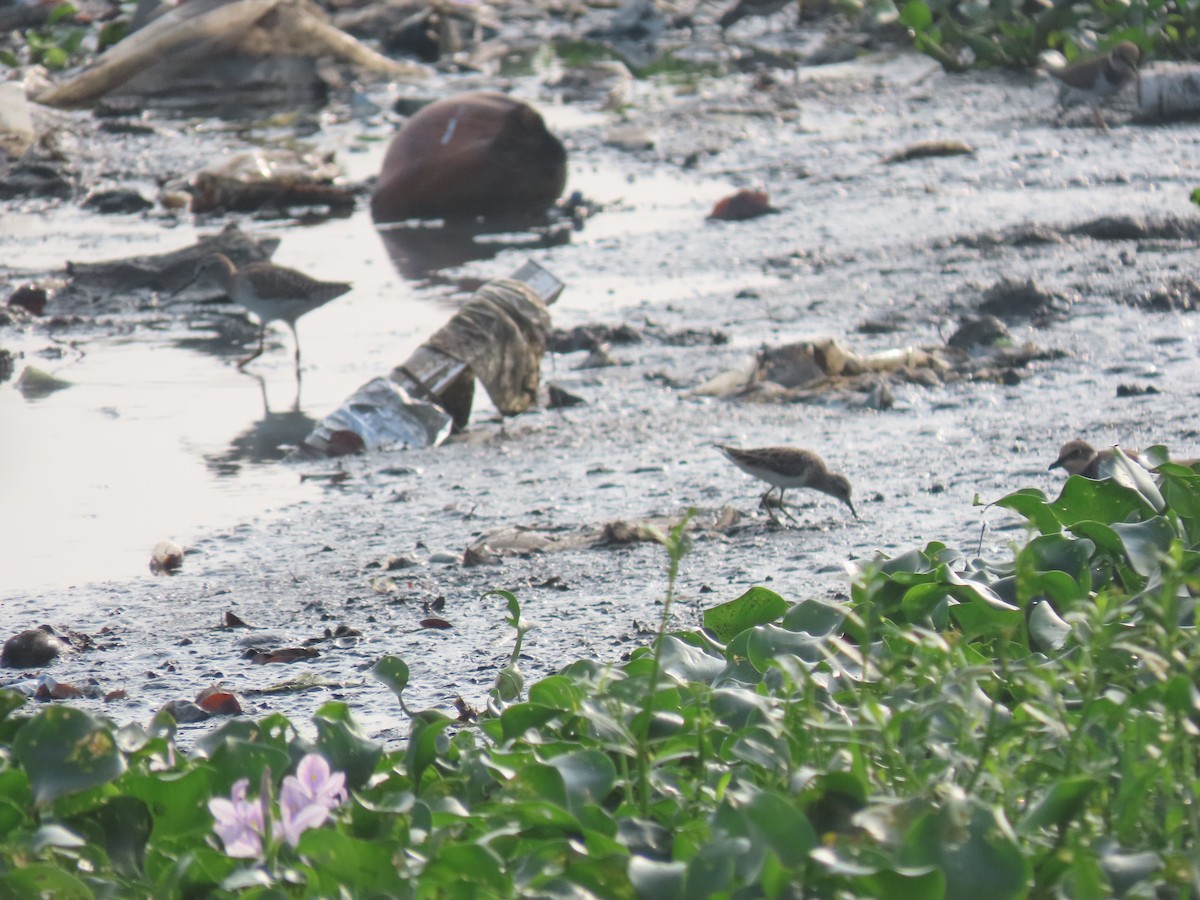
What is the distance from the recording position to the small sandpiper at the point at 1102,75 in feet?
36.7

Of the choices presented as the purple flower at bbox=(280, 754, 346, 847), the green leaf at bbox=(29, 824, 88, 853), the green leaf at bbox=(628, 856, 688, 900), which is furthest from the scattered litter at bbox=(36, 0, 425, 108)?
the green leaf at bbox=(628, 856, 688, 900)

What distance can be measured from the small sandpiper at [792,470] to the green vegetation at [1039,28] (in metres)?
8.56

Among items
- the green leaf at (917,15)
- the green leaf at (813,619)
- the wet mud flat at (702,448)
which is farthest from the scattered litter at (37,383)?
the green leaf at (917,15)

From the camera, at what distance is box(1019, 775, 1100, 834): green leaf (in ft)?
6.16

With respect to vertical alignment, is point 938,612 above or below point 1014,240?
above

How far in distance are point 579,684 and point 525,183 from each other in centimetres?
806

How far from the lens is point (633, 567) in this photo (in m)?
4.25

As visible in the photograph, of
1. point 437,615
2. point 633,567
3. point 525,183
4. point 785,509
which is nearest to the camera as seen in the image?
point 437,615

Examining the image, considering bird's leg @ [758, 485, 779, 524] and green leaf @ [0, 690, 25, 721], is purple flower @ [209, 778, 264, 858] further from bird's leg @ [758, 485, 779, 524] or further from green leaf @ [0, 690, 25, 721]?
bird's leg @ [758, 485, 779, 524]

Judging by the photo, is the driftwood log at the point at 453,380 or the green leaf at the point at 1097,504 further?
the driftwood log at the point at 453,380

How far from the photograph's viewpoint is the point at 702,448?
5387mm

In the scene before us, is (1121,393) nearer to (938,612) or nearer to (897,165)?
(938,612)

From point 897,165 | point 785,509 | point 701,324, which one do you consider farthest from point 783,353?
point 897,165

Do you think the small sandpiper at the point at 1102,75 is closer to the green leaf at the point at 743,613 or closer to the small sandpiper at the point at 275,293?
the small sandpiper at the point at 275,293
